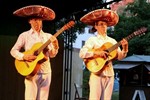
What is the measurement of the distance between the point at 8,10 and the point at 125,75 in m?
2.81

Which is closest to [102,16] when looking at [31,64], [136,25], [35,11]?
[35,11]

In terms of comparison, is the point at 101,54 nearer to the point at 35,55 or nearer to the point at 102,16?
the point at 102,16

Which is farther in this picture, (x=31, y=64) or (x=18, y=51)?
(x=18, y=51)

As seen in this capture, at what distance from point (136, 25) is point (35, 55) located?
28.9 feet

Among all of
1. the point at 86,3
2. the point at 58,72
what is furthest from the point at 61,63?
the point at 86,3

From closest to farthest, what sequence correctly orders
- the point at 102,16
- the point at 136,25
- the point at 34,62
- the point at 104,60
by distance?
the point at 34,62, the point at 104,60, the point at 102,16, the point at 136,25


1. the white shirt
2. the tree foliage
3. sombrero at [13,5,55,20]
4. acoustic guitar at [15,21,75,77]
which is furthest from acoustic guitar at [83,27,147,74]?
the tree foliage

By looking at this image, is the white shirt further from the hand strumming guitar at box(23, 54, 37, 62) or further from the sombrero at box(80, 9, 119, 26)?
the sombrero at box(80, 9, 119, 26)

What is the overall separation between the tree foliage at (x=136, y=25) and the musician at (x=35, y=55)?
26.0 ft

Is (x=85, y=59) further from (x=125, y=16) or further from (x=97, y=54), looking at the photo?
(x=125, y=16)

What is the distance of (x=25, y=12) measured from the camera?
4844mm

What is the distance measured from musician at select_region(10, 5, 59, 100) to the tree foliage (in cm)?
793

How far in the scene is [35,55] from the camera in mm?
4703

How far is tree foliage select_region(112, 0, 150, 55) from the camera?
41.5 feet
